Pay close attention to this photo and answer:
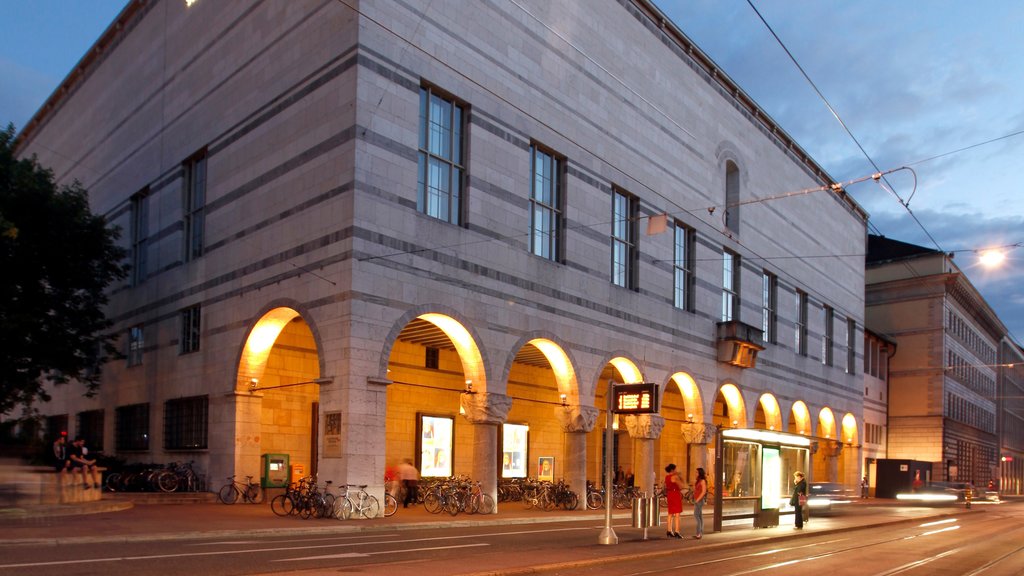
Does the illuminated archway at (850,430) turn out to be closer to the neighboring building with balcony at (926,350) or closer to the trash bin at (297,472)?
the neighboring building with balcony at (926,350)

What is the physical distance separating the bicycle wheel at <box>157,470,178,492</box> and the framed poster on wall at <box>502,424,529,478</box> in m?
12.2

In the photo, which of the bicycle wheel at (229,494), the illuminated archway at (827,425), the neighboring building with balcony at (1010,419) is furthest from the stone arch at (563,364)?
the neighboring building with balcony at (1010,419)

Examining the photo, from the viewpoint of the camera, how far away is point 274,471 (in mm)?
27781

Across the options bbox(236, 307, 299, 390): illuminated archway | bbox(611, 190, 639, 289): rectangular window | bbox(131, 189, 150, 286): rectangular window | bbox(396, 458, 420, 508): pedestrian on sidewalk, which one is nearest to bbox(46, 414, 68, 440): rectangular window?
bbox(131, 189, 150, 286): rectangular window

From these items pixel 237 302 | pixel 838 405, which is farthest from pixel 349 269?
pixel 838 405

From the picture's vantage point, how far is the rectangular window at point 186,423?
2909 cm

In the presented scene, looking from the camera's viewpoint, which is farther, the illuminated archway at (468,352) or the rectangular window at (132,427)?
the rectangular window at (132,427)

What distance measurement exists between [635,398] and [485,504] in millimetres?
8721

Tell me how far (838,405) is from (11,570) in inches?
1936

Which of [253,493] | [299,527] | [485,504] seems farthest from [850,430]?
[299,527]

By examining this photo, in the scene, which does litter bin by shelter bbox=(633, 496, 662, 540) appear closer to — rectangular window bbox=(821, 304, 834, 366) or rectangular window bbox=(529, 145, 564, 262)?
rectangular window bbox=(529, 145, 564, 262)

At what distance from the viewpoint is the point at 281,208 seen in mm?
26344

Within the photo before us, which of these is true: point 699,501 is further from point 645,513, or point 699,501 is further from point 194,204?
point 194,204

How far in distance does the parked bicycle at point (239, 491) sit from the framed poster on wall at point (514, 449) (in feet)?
34.3
